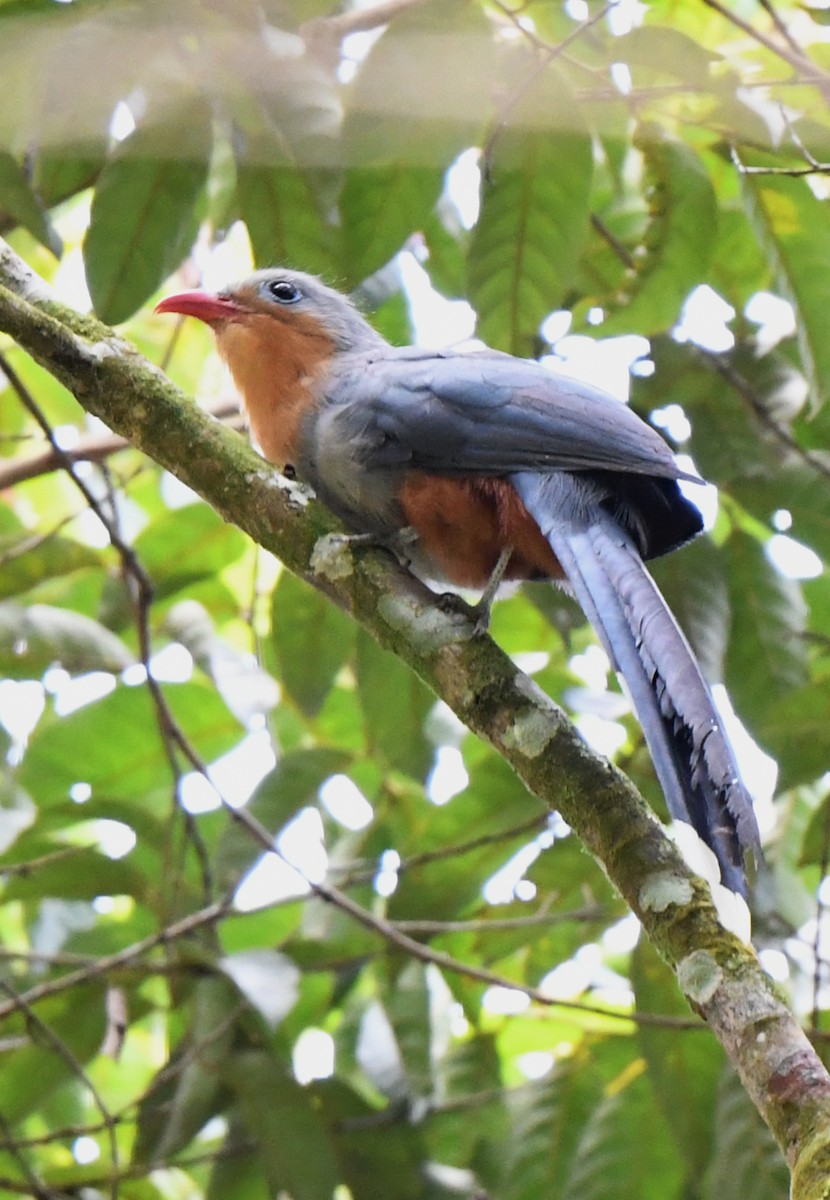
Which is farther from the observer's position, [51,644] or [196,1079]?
[51,644]

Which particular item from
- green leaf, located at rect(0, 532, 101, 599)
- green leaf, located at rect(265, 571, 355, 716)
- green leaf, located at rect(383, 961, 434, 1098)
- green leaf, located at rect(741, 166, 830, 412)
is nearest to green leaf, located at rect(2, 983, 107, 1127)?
green leaf, located at rect(383, 961, 434, 1098)

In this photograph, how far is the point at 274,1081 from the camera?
10.9ft

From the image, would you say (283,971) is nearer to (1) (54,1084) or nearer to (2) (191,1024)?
(2) (191,1024)

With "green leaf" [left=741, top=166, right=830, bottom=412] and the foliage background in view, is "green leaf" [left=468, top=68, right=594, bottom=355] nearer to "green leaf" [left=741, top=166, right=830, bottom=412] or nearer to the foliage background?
the foliage background

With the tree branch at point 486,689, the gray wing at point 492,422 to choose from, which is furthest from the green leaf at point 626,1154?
the gray wing at point 492,422

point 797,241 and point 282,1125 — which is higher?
point 797,241

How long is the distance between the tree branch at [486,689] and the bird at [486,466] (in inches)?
8.4

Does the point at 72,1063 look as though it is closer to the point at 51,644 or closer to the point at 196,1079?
the point at 196,1079

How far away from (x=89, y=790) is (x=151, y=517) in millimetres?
1030

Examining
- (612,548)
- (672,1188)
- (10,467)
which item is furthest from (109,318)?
(672,1188)

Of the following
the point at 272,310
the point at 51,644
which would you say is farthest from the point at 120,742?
the point at 272,310

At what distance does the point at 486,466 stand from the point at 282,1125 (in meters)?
1.61

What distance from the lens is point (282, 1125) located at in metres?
3.30

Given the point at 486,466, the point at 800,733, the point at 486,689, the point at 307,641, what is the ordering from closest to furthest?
1. the point at 486,689
2. the point at 486,466
3. the point at 800,733
4. the point at 307,641
